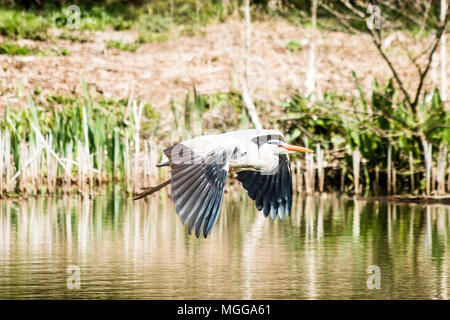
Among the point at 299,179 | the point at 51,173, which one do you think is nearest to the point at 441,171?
the point at 299,179

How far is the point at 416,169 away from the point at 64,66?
976 cm

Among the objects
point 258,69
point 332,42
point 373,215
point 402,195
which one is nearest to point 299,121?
point 402,195

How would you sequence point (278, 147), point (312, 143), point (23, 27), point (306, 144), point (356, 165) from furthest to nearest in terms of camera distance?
point (23, 27) → point (312, 143) → point (306, 144) → point (356, 165) → point (278, 147)

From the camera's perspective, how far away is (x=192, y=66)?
20.3m

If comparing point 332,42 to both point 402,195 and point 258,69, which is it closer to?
point 258,69

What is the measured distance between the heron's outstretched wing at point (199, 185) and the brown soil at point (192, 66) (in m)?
10.4

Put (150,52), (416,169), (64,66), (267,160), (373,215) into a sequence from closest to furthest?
1. (267,160)
2. (373,215)
3. (416,169)
4. (64,66)
5. (150,52)

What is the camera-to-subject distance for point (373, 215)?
11.2m

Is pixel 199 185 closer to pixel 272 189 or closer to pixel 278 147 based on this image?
pixel 278 147

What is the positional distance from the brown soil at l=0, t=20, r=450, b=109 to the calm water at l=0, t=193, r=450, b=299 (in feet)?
20.6

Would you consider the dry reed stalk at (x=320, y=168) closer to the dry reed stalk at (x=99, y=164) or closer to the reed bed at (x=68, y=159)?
the reed bed at (x=68, y=159)

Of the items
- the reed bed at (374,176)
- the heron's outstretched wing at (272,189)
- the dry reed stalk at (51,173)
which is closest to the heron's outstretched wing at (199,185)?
the heron's outstretched wing at (272,189)

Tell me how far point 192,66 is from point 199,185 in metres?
14.0

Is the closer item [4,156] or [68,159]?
[4,156]
